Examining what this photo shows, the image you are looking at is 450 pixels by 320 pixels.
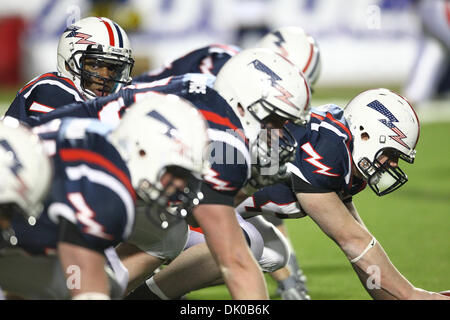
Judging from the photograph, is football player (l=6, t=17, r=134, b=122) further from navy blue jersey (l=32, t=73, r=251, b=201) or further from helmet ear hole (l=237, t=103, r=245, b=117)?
helmet ear hole (l=237, t=103, r=245, b=117)

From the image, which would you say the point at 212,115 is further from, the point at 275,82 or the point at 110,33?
the point at 110,33

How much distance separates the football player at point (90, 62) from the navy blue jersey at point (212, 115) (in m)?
0.68

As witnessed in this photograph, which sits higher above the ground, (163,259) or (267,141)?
(267,141)

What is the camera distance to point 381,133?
13.1 ft

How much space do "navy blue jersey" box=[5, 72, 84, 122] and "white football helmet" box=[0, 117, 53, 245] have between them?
1426 mm

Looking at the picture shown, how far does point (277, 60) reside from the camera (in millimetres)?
3691

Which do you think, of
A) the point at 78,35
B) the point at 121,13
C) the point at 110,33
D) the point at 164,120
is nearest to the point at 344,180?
the point at 164,120

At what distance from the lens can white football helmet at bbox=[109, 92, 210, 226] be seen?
2.99 meters

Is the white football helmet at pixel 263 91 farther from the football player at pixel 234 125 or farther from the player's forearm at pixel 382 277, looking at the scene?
the player's forearm at pixel 382 277

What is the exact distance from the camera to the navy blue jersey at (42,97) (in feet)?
14.1

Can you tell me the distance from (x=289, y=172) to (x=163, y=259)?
77 centimetres

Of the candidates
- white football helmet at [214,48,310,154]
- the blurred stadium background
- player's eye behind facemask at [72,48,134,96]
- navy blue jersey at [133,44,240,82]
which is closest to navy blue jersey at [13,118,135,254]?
white football helmet at [214,48,310,154]
